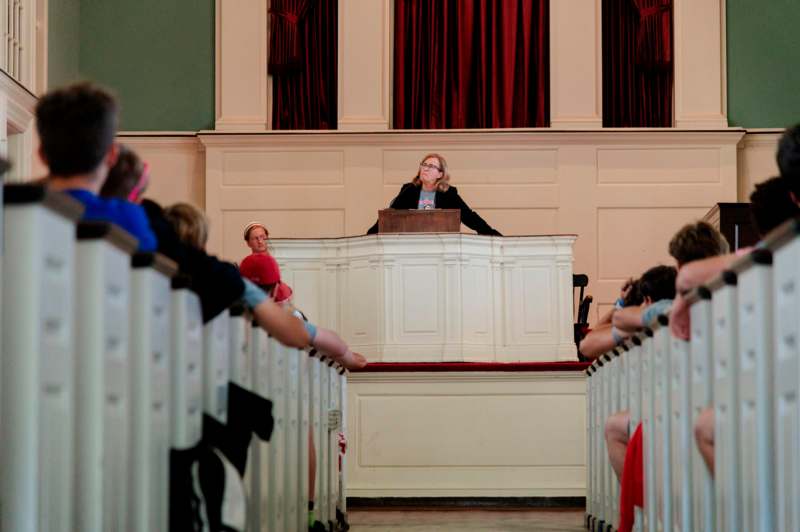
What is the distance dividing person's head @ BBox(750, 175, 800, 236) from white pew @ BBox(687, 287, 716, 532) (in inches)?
11.4

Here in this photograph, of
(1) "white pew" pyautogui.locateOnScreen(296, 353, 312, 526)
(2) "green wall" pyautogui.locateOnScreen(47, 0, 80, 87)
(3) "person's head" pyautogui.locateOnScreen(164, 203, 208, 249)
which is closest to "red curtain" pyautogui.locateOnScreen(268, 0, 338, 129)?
(2) "green wall" pyautogui.locateOnScreen(47, 0, 80, 87)

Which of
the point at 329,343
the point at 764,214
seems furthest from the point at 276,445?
the point at 764,214

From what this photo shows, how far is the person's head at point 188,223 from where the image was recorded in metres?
3.79

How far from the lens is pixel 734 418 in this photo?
3.36m

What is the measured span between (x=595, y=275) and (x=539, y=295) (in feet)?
9.11

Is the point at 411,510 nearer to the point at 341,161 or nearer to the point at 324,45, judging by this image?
the point at 341,161

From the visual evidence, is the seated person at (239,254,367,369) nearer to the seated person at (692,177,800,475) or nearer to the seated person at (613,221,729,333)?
the seated person at (613,221,729,333)

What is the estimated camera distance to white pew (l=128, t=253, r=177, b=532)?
290cm

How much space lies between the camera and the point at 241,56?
1359 cm

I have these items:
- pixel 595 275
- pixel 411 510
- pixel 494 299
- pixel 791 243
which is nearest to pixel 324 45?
pixel 595 275

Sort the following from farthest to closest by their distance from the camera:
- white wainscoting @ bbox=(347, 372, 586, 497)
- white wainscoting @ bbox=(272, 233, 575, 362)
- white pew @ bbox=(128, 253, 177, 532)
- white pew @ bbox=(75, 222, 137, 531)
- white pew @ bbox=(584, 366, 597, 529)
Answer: white wainscoting @ bbox=(272, 233, 575, 362) < white wainscoting @ bbox=(347, 372, 586, 497) < white pew @ bbox=(584, 366, 597, 529) < white pew @ bbox=(128, 253, 177, 532) < white pew @ bbox=(75, 222, 137, 531)

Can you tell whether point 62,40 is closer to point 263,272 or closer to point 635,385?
point 263,272

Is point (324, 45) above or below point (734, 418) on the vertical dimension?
above

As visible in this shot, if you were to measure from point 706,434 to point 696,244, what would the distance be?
962mm
